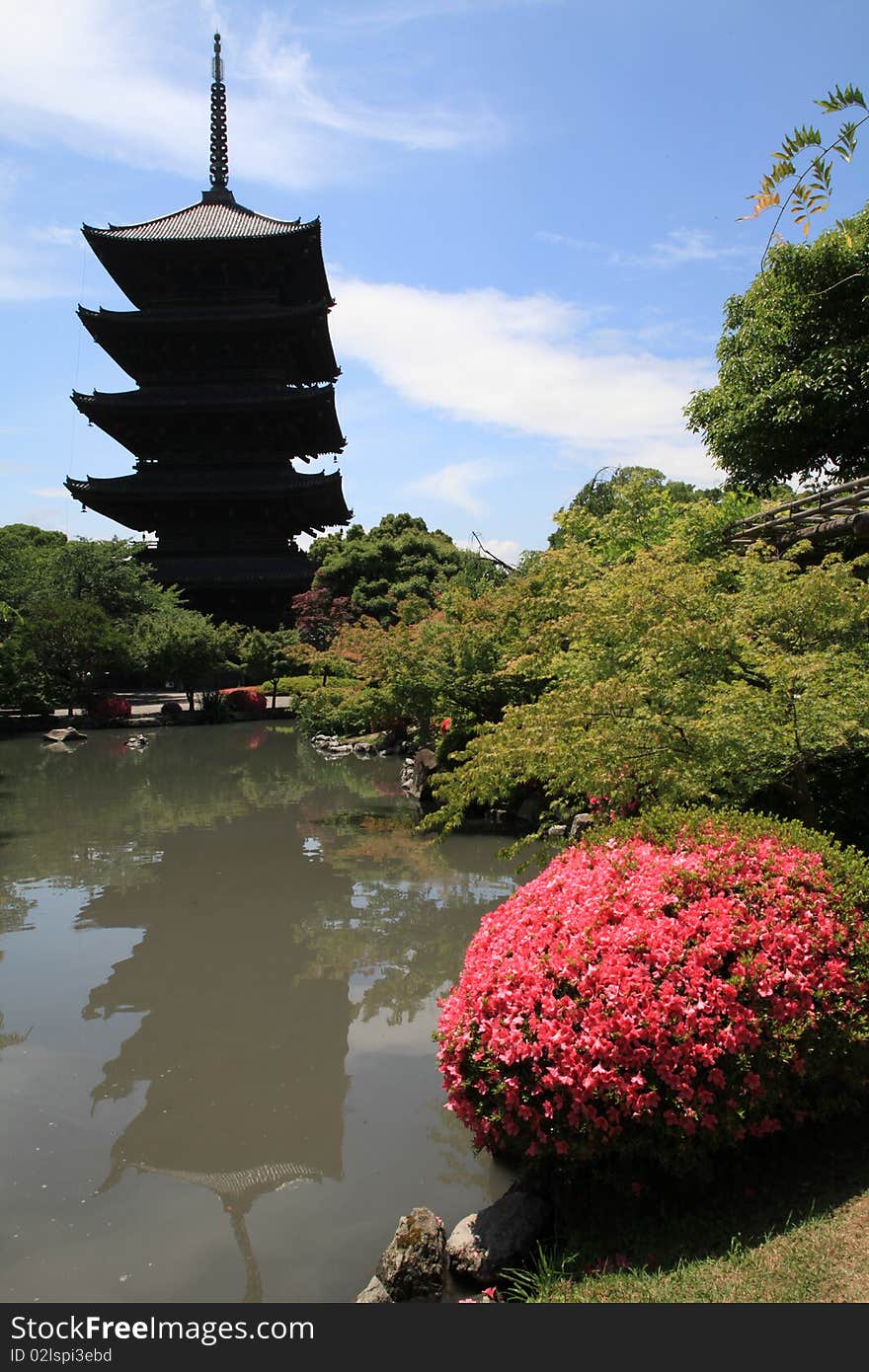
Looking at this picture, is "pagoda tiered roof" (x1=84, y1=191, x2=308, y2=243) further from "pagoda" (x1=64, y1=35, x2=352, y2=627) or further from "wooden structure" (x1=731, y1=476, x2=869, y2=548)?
"wooden structure" (x1=731, y1=476, x2=869, y2=548)

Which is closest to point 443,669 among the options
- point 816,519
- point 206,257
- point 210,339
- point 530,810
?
point 530,810

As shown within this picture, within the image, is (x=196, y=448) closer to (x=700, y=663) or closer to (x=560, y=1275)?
(x=700, y=663)

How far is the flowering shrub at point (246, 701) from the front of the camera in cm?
3019

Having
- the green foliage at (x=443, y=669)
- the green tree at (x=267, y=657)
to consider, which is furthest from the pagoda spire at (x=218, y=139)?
the green foliage at (x=443, y=669)

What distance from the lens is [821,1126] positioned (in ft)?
13.9

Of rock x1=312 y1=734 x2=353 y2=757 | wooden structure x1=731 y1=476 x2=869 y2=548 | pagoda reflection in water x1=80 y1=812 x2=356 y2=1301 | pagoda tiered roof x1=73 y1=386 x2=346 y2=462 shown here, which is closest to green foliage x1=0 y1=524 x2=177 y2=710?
pagoda tiered roof x1=73 y1=386 x2=346 y2=462

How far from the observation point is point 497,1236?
12.6ft

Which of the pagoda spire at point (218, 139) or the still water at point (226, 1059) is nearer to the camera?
the still water at point (226, 1059)

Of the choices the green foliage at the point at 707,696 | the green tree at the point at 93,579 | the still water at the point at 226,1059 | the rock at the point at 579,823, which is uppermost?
the green tree at the point at 93,579

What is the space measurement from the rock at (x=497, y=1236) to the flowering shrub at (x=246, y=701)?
88.2 feet

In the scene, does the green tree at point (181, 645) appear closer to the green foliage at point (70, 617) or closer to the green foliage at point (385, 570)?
the green foliage at point (70, 617)

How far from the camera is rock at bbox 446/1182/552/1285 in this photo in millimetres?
3752

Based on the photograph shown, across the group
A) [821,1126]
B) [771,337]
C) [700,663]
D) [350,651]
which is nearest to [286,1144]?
[821,1126]

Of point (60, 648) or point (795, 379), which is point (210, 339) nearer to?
point (60, 648)
